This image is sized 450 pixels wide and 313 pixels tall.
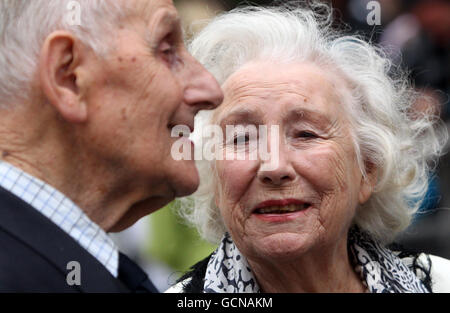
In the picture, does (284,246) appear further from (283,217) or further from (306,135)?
(306,135)

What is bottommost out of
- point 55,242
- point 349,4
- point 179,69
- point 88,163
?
point 55,242

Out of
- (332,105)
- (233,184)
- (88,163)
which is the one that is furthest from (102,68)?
(332,105)

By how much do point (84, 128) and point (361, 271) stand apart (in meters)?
1.75

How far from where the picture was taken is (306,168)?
3.03 metres

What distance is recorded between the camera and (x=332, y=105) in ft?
10.4

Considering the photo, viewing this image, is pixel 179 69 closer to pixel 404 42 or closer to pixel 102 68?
pixel 102 68

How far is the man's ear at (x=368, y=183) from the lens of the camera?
10.7ft

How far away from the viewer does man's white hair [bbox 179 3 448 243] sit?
3299mm

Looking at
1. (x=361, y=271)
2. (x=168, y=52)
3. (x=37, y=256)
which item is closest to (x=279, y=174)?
(x=361, y=271)

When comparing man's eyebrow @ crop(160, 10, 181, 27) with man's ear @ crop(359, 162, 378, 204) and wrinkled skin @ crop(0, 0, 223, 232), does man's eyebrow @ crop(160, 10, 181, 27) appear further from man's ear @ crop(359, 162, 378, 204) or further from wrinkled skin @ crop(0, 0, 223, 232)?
man's ear @ crop(359, 162, 378, 204)

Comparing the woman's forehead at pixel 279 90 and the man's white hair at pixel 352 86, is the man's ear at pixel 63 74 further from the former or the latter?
the man's white hair at pixel 352 86

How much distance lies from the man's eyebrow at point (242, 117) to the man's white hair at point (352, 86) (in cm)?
23

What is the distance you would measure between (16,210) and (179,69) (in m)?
0.77

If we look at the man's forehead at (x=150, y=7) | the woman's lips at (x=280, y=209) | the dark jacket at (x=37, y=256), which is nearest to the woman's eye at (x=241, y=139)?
the woman's lips at (x=280, y=209)
